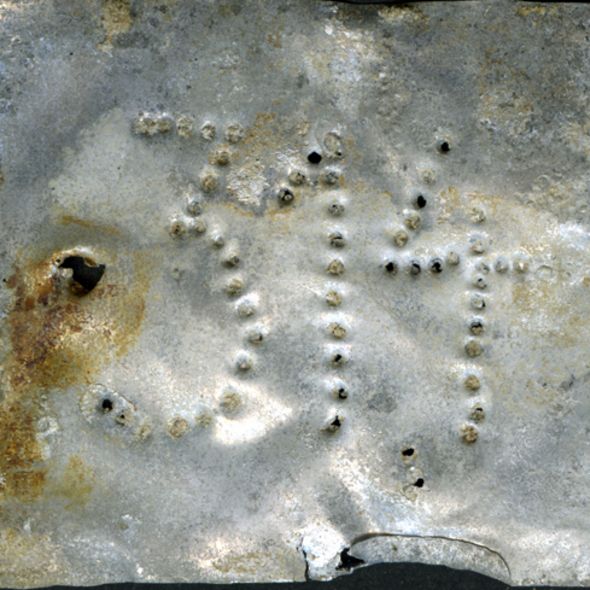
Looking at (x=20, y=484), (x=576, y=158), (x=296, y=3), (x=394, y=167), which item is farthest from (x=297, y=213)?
(x=20, y=484)

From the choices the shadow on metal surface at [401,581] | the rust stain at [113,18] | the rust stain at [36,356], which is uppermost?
the rust stain at [113,18]

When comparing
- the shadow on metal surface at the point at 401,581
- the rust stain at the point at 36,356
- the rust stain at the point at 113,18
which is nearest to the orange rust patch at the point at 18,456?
the rust stain at the point at 36,356

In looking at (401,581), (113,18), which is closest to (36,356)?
(113,18)

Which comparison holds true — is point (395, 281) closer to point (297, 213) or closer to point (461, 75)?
point (297, 213)

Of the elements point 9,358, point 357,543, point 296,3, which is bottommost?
point 357,543

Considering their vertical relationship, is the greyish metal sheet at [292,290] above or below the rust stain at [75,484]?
above

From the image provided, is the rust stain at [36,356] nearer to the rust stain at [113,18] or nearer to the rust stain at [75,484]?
the rust stain at [75,484]

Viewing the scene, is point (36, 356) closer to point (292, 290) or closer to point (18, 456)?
point (18, 456)

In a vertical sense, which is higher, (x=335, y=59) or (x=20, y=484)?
(x=335, y=59)
